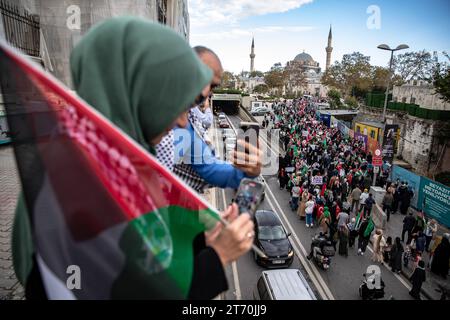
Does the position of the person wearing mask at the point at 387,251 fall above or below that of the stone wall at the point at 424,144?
below

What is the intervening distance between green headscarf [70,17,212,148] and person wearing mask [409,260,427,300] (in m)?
10.1

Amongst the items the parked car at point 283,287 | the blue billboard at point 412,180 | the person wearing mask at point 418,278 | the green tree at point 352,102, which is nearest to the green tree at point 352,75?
the green tree at point 352,102

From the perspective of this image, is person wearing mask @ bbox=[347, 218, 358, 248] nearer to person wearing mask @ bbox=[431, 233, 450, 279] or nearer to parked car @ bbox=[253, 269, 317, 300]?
person wearing mask @ bbox=[431, 233, 450, 279]

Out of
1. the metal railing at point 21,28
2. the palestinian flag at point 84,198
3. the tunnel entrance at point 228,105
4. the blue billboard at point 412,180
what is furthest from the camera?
the tunnel entrance at point 228,105

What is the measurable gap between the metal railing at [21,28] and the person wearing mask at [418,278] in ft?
50.0

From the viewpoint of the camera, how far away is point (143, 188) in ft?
3.61

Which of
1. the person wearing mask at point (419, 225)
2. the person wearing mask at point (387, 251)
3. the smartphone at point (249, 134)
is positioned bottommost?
the person wearing mask at point (387, 251)

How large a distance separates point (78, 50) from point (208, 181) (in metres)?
1.15

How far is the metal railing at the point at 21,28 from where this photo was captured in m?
11.6

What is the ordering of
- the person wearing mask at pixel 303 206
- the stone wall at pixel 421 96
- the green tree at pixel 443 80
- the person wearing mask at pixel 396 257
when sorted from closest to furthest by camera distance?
the person wearing mask at pixel 396 257, the person wearing mask at pixel 303 206, the green tree at pixel 443 80, the stone wall at pixel 421 96

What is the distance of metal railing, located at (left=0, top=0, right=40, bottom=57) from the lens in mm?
11594

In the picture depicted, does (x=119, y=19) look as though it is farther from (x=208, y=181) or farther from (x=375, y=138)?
(x=375, y=138)

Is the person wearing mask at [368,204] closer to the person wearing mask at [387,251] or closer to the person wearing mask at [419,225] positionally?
the person wearing mask at [419,225]
